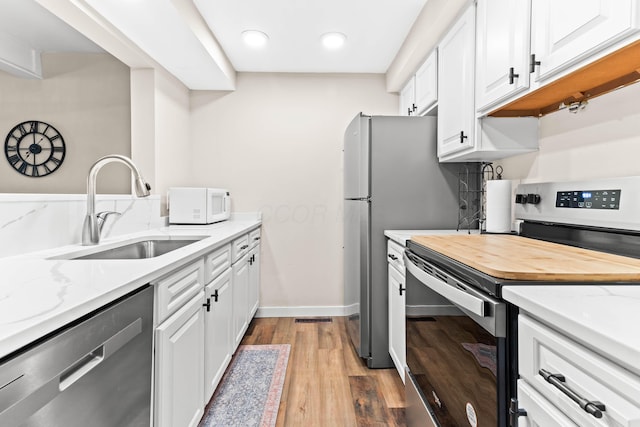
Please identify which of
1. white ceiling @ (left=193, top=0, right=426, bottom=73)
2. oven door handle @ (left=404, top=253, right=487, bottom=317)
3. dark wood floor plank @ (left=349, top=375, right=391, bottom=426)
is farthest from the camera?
white ceiling @ (left=193, top=0, right=426, bottom=73)

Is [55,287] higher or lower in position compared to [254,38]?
lower

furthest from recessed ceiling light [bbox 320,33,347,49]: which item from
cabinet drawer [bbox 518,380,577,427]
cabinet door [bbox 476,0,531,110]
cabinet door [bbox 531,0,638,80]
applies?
cabinet drawer [bbox 518,380,577,427]

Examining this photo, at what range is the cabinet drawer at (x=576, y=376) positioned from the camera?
1.74 feet

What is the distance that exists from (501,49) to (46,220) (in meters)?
2.08

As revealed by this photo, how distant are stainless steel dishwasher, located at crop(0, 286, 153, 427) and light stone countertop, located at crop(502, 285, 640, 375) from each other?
933 mm

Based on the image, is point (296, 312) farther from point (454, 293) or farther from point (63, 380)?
point (63, 380)

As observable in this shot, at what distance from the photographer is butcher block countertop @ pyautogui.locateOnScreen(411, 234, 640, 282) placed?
87cm

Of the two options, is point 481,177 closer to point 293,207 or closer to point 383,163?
point 383,163

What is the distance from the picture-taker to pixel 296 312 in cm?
336

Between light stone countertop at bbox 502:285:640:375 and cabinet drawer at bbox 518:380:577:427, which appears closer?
light stone countertop at bbox 502:285:640:375

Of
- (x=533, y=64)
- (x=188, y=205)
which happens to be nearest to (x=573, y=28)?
(x=533, y=64)

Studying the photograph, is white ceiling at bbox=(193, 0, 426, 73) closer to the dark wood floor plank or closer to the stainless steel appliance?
the stainless steel appliance

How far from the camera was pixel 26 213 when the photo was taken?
1.41 metres

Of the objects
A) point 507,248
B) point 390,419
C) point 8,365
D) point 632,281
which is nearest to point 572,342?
point 632,281
